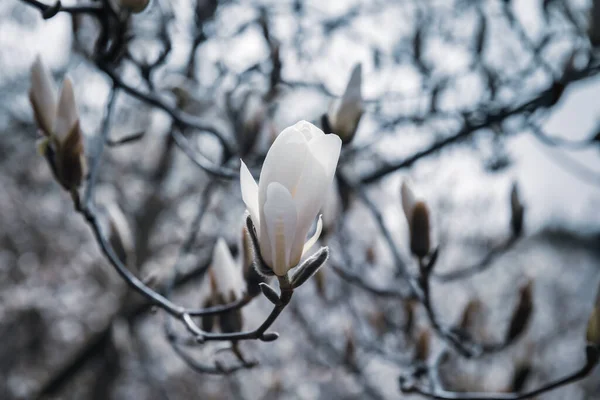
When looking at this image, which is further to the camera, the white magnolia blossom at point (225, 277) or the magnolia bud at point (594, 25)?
the magnolia bud at point (594, 25)

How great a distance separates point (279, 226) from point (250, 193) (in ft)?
0.17

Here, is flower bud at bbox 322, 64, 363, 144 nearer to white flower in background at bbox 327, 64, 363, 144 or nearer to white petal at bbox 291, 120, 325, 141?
white flower in background at bbox 327, 64, 363, 144

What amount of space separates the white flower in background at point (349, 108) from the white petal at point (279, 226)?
47 centimetres

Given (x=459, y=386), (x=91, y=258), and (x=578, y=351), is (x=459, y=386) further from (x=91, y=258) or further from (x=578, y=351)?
(x=578, y=351)

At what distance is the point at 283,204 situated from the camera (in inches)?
17.9

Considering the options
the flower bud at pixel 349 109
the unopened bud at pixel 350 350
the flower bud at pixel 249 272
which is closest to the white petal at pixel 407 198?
the flower bud at pixel 349 109

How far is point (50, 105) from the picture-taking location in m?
0.77

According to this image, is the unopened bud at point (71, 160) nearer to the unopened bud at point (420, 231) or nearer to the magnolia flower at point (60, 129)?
the magnolia flower at point (60, 129)

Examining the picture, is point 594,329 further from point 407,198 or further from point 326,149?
point 326,149

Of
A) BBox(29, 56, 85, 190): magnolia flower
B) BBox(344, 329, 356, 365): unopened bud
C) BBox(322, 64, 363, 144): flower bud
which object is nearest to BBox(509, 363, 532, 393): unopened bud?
BBox(344, 329, 356, 365): unopened bud

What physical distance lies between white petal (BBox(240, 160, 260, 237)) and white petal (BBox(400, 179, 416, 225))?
445mm

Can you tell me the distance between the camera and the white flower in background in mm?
893

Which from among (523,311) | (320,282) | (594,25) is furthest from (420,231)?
(594,25)

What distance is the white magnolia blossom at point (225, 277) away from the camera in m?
0.81
